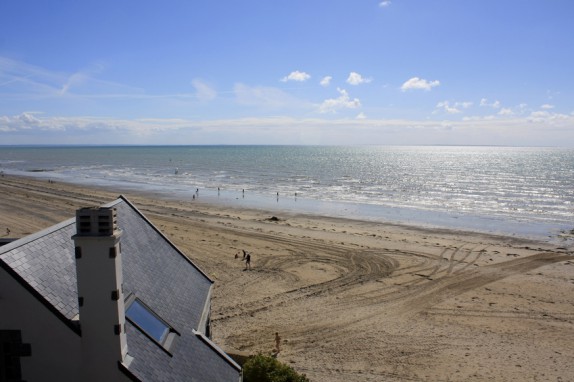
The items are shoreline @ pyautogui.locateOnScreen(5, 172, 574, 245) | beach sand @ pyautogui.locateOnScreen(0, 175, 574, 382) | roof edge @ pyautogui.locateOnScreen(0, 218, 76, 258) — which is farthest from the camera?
shoreline @ pyautogui.locateOnScreen(5, 172, 574, 245)

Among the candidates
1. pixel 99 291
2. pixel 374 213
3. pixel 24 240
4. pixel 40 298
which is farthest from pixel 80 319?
pixel 374 213

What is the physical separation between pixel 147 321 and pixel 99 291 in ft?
7.81

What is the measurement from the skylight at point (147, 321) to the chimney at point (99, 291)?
4.41 feet

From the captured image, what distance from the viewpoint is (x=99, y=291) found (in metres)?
6.96

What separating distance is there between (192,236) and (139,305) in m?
27.7

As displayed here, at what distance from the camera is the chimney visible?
6844 millimetres

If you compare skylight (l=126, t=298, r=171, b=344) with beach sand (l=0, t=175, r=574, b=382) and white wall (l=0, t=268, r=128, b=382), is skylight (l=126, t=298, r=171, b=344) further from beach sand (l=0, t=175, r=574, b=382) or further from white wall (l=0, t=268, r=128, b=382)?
beach sand (l=0, t=175, r=574, b=382)

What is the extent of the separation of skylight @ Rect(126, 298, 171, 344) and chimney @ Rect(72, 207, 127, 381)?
1345 mm

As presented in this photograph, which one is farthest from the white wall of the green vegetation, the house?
the green vegetation

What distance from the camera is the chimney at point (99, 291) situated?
22.5 ft

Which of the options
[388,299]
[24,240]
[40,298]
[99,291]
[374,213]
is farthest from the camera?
[374,213]

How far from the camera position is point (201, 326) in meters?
11.3

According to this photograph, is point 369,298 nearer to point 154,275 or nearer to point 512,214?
point 154,275

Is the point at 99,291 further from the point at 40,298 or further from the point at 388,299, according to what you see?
the point at 388,299
